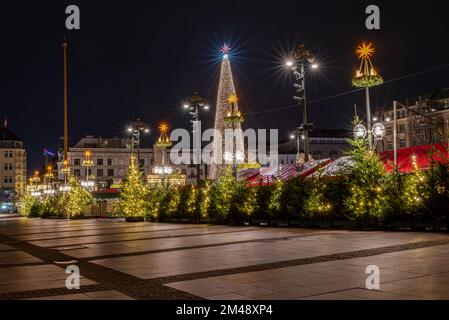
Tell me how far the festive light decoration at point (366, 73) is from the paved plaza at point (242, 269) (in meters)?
6.32

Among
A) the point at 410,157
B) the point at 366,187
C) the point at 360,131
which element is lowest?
the point at 366,187

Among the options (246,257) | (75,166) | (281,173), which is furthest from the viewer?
(75,166)

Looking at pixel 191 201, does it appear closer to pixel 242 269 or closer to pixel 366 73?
pixel 366 73

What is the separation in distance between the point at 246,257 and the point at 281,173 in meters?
19.0

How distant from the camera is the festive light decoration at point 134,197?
3469 cm

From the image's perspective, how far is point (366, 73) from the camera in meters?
19.8

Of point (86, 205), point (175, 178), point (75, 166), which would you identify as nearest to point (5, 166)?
point (75, 166)

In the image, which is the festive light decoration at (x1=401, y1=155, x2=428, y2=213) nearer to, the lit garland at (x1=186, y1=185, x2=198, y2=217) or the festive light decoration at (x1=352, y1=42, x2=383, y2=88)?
the festive light decoration at (x1=352, y1=42, x2=383, y2=88)

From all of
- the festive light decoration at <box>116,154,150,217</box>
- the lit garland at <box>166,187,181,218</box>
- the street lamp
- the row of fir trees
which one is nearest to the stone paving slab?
the row of fir trees

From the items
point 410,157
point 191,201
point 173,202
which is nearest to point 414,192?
point 410,157

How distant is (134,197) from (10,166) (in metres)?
119

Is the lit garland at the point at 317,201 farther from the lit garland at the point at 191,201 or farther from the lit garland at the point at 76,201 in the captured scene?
the lit garland at the point at 76,201
